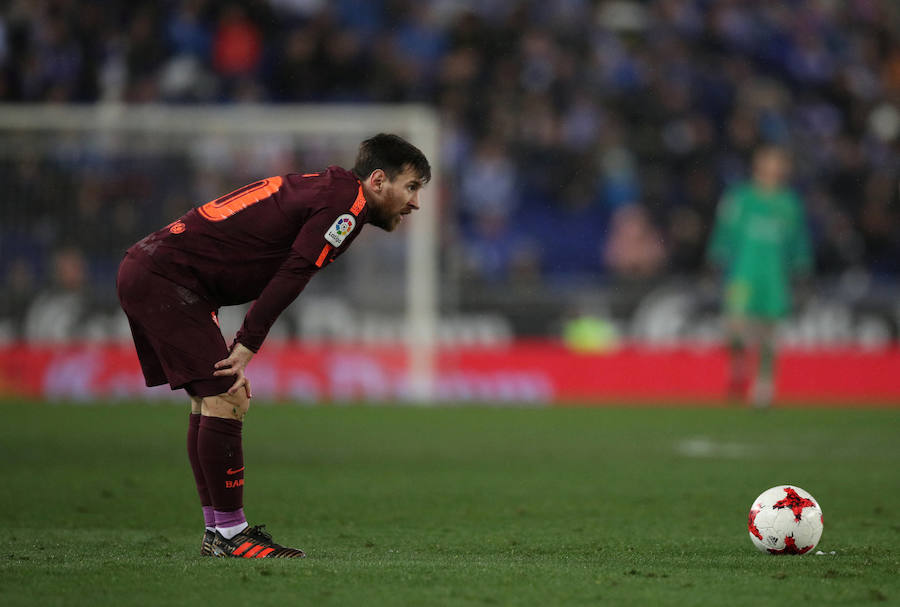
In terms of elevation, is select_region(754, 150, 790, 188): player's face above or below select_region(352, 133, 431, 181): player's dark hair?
above

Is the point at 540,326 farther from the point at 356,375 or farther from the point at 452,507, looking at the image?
the point at 452,507

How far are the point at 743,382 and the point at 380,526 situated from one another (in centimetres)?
951

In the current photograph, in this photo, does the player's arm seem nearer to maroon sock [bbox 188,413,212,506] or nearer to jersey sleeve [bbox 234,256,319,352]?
jersey sleeve [bbox 234,256,319,352]

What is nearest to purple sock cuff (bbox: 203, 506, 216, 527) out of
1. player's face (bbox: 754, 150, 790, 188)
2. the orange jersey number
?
the orange jersey number

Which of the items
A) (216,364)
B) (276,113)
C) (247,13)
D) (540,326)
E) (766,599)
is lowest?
(766,599)

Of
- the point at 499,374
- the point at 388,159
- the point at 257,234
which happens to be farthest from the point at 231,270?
the point at 499,374

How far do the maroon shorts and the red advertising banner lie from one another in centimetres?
1019

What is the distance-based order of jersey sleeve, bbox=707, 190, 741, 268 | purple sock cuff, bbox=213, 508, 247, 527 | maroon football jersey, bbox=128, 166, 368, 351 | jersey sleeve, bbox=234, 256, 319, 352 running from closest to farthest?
jersey sleeve, bbox=234, 256, 319, 352, maroon football jersey, bbox=128, 166, 368, 351, purple sock cuff, bbox=213, 508, 247, 527, jersey sleeve, bbox=707, 190, 741, 268

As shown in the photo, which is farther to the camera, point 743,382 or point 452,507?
point 743,382

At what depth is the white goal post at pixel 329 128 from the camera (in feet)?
50.3

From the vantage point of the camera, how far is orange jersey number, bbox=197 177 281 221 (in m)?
5.13

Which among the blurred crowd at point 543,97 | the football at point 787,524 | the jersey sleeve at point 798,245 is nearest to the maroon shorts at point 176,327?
the football at point 787,524

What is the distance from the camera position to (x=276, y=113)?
52.1ft

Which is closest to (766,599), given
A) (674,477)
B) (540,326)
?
(674,477)
